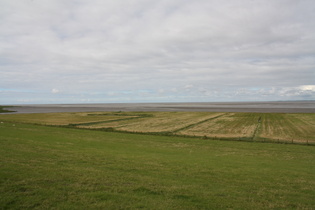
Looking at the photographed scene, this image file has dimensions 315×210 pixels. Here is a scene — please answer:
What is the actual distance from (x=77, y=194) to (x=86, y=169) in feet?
13.5

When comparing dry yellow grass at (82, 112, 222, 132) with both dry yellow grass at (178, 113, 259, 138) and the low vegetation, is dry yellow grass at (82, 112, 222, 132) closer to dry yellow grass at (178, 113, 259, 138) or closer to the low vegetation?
the low vegetation

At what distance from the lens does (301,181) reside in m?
12.6

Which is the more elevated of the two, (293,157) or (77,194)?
(77,194)

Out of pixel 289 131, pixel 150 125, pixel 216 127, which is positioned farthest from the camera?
pixel 150 125

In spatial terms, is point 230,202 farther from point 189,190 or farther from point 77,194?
point 77,194

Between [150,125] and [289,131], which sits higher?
[150,125]

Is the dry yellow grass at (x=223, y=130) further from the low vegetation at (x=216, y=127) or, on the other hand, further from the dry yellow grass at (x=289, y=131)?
the dry yellow grass at (x=289, y=131)

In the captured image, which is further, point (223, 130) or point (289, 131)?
point (223, 130)

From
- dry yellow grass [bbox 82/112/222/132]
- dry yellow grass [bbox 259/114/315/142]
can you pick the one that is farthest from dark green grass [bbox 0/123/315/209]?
dry yellow grass [bbox 82/112/222/132]

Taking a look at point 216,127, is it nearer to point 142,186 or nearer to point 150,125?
point 150,125

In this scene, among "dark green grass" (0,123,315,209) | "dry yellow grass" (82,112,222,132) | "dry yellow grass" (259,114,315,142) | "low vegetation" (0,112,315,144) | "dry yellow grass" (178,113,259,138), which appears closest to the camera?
"dark green grass" (0,123,315,209)

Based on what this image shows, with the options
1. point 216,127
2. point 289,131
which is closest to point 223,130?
point 216,127

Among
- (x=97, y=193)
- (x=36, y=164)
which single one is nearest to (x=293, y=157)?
(x=97, y=193)

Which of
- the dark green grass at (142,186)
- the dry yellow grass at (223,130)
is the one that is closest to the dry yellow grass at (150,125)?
the dry yellow grass at (223,130)
